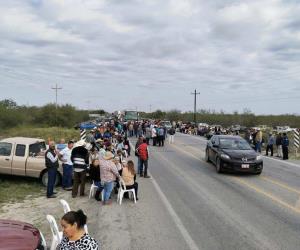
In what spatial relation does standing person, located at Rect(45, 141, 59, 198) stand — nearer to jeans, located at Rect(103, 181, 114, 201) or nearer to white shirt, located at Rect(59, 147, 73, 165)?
white shirt, located at Rect(59, 147, 73, 165)

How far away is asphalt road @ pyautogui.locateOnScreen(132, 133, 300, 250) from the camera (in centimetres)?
780

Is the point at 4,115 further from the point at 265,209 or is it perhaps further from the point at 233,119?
the point at 265,209

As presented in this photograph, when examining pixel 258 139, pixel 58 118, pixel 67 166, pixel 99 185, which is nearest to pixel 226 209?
pixel 99 185

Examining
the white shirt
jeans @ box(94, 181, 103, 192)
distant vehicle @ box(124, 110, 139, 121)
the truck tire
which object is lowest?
the truck tire

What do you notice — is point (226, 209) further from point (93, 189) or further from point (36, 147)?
point (36, 147)

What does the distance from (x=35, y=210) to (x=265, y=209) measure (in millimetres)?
5886

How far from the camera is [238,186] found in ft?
46.2

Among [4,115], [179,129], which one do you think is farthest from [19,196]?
[4,115]

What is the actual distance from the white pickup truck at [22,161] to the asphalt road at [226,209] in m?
3.73

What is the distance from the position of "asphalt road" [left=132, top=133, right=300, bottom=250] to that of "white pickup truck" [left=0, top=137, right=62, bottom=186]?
12.2ft

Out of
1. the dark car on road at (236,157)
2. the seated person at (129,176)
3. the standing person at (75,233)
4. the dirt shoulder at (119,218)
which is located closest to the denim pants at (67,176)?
the dirt shoulder at (119,218)

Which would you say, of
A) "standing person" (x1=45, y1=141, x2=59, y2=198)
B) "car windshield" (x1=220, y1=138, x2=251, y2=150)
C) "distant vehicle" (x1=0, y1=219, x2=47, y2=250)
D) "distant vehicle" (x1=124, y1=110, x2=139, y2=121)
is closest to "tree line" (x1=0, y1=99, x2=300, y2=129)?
"distant vehicle" (x1=124, y1=110, x2=139, y2=121)

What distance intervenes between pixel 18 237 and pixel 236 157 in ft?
40.6

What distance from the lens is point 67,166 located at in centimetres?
1305
